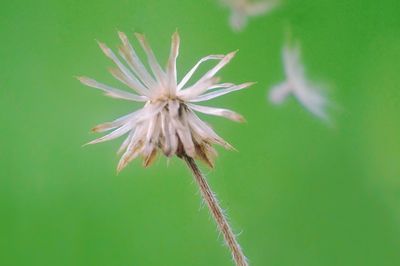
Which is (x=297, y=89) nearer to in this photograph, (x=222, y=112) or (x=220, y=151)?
(x=220, y=151)

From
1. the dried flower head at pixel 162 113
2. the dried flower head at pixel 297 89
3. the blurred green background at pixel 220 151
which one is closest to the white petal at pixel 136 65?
the dried flower head at pixel 162 113

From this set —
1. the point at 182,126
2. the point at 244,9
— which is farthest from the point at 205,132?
the point at 244,9

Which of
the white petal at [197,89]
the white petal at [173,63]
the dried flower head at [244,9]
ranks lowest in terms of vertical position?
the white petal at [197,89]

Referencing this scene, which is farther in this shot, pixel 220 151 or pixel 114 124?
pixel 220 151

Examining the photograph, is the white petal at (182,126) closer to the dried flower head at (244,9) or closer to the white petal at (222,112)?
the white petal at (222,112)

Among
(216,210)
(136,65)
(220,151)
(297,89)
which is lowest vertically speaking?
(216,210)

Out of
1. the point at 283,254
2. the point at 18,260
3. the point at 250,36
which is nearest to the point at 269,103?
the point at 250,36
